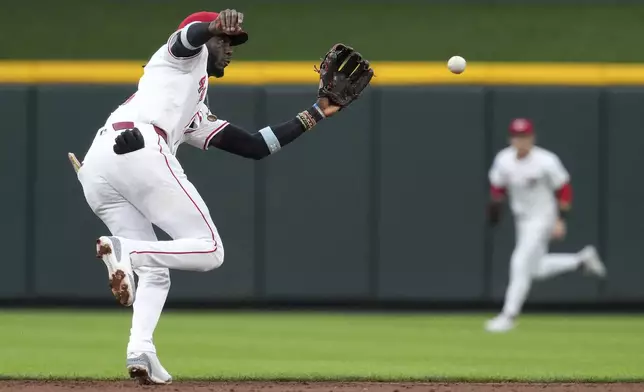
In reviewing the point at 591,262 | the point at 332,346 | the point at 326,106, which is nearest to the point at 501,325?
the point at 591,262

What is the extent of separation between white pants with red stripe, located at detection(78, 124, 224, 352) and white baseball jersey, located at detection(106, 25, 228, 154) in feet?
0.27

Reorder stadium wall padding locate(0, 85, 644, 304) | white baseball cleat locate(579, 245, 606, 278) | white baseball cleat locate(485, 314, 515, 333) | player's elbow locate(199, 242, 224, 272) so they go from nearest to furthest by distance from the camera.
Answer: player's elbow locate(199, 242, 224, 272), white baseball cleat locate(485, 314, 515, 333), white baseball cleat locate(579, 245, 606, 278), stadium wall padding locate(0, 85, 644, 304)

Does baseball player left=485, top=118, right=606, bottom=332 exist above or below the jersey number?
below

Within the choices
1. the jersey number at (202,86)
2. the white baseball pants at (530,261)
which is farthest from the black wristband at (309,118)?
the white baseball pants at (530,261)

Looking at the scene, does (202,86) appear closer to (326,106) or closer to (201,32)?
(201,32)

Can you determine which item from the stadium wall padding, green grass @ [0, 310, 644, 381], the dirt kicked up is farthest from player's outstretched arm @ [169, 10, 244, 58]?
the stadium wall padding

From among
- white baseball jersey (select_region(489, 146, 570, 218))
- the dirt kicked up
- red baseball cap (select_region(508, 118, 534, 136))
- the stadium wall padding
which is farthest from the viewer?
the stadium wall padding

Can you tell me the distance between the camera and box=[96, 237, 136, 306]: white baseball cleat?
5352 millimetres

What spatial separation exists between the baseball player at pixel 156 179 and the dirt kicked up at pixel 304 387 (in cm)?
21

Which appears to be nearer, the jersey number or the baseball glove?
the jersey number

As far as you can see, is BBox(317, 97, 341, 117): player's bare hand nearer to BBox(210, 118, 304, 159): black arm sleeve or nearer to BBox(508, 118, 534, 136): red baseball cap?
BBox(210, 118, 304, 159): black arm sleeve

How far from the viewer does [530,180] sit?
9938 mm

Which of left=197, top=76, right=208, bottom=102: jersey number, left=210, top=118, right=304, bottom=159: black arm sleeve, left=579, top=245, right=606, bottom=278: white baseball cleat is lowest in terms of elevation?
left=579, top=245, right=606, bottom=278: white baseball cleat

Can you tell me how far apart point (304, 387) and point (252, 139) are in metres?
1.19
